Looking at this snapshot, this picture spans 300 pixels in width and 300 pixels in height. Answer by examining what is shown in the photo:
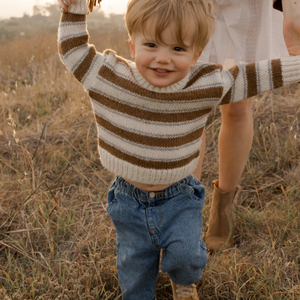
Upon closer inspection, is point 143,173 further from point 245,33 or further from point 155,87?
point 245,33

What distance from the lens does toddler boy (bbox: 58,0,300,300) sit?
1319 mm

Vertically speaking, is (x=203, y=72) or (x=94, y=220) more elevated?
(x=203, y=72)

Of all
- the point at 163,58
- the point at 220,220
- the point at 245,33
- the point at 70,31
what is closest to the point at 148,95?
the point at 163,58

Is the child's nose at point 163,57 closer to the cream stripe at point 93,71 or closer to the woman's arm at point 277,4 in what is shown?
the cream stripe at point 93,71

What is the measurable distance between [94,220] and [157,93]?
1.05 metres

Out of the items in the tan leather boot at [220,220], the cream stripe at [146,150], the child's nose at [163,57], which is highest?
the child's nose at [163,57]

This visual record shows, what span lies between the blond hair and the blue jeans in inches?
24.5

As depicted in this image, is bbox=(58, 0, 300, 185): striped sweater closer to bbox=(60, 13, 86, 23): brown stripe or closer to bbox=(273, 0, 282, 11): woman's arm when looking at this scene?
bbox=(60, 13, 86, 23): brown stripe

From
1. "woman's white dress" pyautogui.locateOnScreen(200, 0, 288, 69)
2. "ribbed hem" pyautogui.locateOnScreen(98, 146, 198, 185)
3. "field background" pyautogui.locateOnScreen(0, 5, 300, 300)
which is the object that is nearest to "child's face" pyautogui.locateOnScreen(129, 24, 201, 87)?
"ribbed hem" pyautogui.locateOnScreen(98, 146, 198, 185)

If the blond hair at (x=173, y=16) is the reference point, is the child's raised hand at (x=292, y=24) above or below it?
below

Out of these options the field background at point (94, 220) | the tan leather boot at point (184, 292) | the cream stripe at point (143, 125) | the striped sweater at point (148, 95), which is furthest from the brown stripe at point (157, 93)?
the tan leather boot at point (184, 292)

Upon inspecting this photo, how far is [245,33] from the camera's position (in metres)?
1.91

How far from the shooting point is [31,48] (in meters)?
6.56

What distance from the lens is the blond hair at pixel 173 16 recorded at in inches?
48.8
